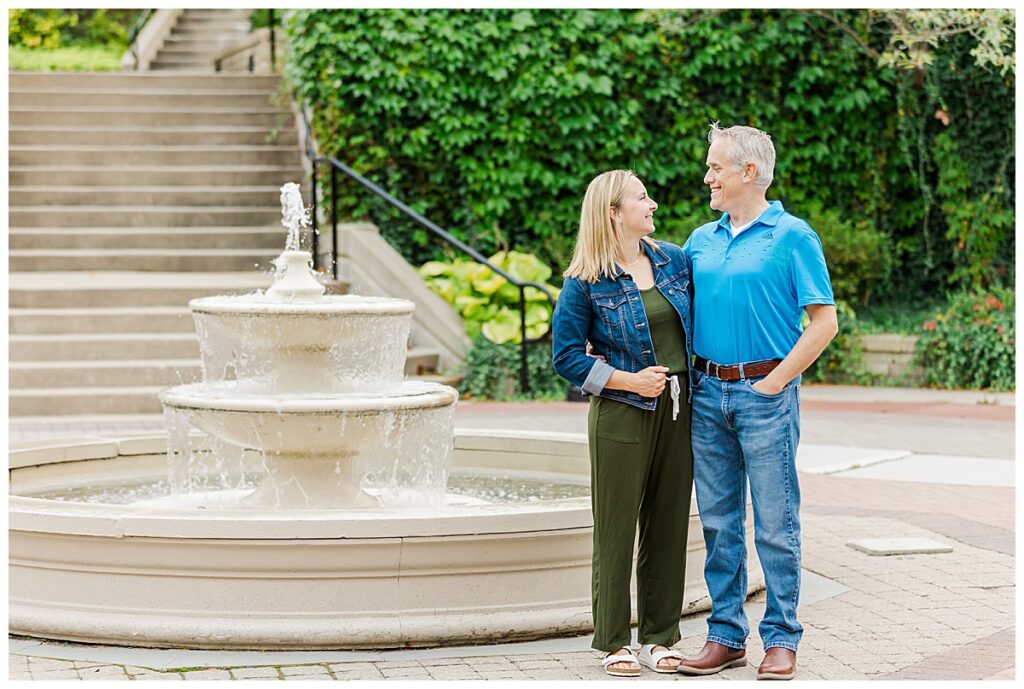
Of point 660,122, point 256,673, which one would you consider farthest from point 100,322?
point 256,673

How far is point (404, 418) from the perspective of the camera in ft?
21.0

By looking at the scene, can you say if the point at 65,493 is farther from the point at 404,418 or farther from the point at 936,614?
the point at 936,614

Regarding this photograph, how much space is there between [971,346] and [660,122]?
4244 millimetres

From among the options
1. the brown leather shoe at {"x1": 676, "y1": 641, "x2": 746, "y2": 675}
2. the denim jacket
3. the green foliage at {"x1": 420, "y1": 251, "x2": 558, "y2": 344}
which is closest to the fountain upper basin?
the denim jacket

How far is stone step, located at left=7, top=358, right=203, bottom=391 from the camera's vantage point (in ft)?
39.2

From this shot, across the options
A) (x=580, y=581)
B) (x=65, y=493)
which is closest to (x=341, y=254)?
(x=65, y=493)

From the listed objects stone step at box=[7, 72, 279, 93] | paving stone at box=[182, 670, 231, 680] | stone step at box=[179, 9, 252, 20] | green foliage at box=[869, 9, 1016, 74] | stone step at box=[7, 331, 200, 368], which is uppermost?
stone step at box=[179, 9, 252, 20]

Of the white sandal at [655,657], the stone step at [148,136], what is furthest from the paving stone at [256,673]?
the stone step at [148,136]

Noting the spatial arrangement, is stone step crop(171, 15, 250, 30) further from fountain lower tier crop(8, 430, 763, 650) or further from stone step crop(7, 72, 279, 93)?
fountain lower tier crop(8, 430, 763, 650)

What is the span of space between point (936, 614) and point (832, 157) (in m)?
10.6

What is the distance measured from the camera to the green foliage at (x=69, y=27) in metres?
22.5

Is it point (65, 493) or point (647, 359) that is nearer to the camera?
point (647, 359)

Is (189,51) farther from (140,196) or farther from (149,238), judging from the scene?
(149,238)

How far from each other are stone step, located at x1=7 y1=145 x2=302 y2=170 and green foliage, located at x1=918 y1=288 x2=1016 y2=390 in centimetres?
677
